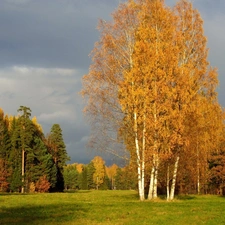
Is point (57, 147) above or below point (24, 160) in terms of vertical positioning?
above

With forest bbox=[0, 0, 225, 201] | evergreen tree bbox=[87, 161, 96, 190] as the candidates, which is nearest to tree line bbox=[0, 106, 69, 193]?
forest bbox=[0, 0, 225, 201]

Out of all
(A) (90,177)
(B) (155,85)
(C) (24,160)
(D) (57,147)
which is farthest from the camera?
(A) (90,177)

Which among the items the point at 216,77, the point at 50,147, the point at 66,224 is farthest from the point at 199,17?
the point at 50,147

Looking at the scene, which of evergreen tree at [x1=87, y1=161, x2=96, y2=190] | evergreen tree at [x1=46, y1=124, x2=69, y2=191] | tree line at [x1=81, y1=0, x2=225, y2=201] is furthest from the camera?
evergreen tree at [x1=87, y1=161, x2=96, y2=190]

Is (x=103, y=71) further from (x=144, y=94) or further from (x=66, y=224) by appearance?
(x=66, y=224)

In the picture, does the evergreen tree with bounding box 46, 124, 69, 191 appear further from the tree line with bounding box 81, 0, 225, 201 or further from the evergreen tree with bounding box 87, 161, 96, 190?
the tree line with bounding box 81, 0, 225, 201

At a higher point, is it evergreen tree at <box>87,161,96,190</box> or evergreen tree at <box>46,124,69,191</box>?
evergreen tree at <box>46,124,69,191</box>

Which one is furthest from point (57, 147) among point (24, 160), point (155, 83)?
point (155, 83)

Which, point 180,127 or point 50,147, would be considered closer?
point 180,127

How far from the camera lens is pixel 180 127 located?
3111 centimetres

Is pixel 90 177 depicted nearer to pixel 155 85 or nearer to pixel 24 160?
pixel 24 160

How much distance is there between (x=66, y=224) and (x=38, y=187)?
245ft

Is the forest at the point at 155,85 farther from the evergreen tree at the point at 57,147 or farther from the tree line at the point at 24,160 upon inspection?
the evergreen tree at the point at 57,147

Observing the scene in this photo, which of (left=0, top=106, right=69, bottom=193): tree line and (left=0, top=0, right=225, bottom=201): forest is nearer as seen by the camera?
(left=0, top=0, right=225, bottom=201): forest
